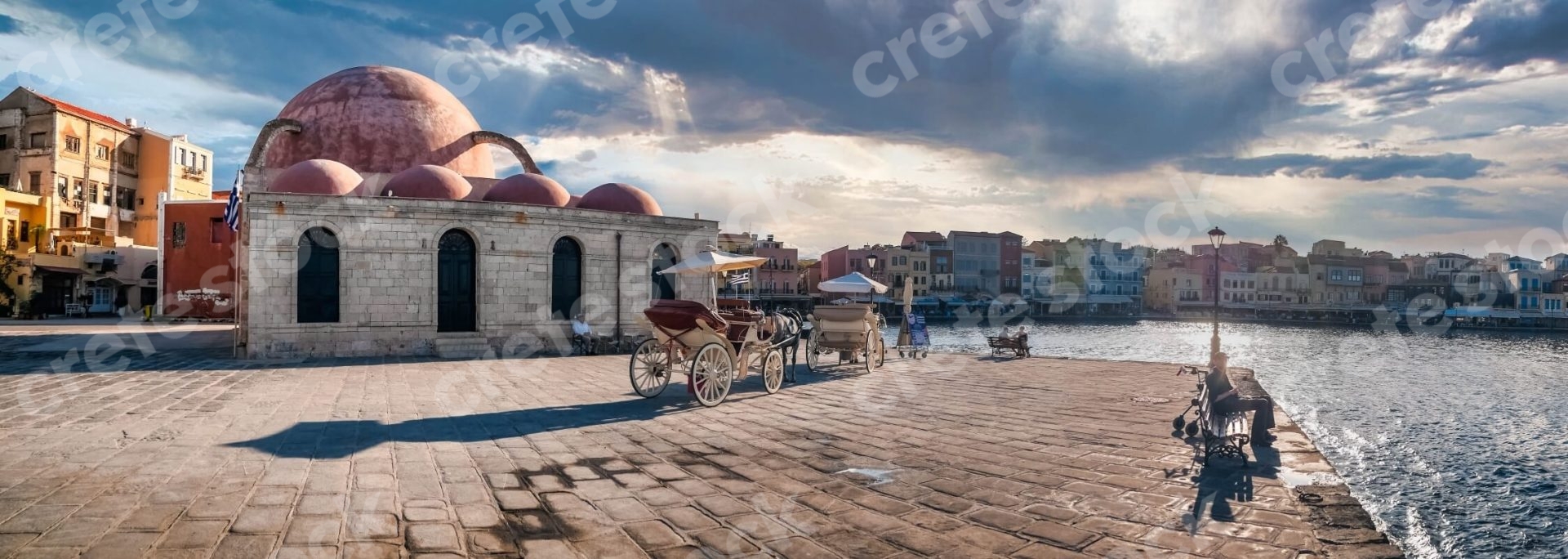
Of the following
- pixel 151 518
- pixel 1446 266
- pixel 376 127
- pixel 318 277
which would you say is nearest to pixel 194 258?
pixel 376 127

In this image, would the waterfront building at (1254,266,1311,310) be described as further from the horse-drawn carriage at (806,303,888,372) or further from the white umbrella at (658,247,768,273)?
the white umbrella at (658,247,768,273)

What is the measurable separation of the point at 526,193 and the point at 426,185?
2.28 m

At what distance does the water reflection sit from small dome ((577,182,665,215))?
11770 mm

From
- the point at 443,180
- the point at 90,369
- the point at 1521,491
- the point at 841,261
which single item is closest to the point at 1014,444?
the point at 1521,491

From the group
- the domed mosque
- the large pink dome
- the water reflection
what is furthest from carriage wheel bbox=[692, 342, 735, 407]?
the large pink dome

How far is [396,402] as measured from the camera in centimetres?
958

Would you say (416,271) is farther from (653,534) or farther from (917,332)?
(653,534)

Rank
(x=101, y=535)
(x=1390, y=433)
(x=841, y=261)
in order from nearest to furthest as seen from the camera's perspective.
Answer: (x=101, y=535) < (x=1390, y=433) < (x=841, y=261)

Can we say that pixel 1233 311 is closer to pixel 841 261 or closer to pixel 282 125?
pixel 841 261

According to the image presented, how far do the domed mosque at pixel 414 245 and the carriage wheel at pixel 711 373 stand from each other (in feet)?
30.6

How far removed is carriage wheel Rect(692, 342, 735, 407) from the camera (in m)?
9.35

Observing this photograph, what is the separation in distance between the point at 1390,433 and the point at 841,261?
56.8 m

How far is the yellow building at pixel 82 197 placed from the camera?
38.9 meters

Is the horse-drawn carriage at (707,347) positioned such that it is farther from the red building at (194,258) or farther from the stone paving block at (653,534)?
the red building at (194,258)
